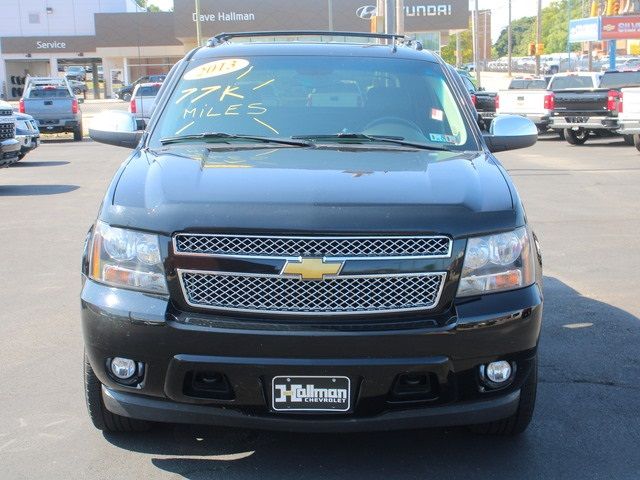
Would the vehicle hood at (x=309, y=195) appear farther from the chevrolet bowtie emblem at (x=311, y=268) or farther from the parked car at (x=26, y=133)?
the parked car at (x=26, y=133)

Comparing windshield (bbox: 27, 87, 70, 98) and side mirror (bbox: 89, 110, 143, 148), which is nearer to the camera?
side mirror (bbox: 89, 110, 143, 148)

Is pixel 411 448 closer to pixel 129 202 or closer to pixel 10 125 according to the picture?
pixel 129 202

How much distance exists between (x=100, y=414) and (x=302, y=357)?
117 centimetres

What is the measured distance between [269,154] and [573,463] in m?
1.96

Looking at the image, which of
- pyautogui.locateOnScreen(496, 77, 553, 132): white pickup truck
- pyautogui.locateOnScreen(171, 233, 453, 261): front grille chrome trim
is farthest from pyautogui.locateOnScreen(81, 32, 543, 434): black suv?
pyautogui.locateOnScreen(496, 77, 553, 132): white pickup truck

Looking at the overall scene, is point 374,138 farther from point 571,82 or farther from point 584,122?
point 571,82

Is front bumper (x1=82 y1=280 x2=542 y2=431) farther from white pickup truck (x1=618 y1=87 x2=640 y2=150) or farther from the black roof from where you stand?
white pickup truck (x1=618 y1=87 x2=640 y2=150)

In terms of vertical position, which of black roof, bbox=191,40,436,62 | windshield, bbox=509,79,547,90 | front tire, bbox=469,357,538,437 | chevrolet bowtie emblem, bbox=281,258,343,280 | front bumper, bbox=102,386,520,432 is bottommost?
front tire, bbox=469,357,538,437

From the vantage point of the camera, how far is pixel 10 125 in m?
14.4

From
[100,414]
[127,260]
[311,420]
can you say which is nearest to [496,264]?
[311,420]

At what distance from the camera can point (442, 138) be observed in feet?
16.1

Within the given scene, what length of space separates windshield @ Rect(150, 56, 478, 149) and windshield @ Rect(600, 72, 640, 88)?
19.7 metres

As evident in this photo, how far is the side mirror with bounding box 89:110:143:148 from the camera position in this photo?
546cm

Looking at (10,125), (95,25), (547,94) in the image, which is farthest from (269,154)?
(95,25)
